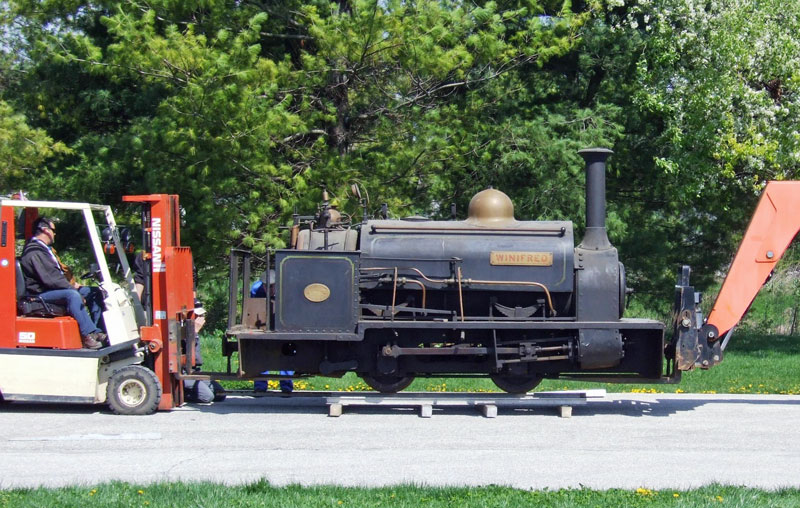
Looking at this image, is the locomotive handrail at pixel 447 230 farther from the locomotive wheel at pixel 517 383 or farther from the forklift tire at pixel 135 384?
the forklift tire at pixel 135 384

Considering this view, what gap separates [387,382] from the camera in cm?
1177

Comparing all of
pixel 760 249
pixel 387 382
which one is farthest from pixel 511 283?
pixel 760 249

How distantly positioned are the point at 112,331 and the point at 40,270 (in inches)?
38.5

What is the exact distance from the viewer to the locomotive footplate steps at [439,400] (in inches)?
422

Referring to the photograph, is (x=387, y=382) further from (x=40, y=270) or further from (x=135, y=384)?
(x=40, y=270)

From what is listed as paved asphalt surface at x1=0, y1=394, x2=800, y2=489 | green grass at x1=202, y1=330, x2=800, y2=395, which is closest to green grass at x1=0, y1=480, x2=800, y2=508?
paved asphalt surface at x1=0, y1=394, x2=800, y2=489

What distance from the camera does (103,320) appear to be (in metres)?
10.9

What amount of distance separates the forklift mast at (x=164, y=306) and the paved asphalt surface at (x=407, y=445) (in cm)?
49

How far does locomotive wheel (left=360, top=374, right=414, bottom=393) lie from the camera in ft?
38.3

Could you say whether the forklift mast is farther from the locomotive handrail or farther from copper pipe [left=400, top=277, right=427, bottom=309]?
copper pipe [left=400, top=277, right=427, bottom=309]

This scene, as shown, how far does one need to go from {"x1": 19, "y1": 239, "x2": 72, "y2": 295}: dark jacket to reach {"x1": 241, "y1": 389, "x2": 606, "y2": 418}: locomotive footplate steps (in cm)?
250

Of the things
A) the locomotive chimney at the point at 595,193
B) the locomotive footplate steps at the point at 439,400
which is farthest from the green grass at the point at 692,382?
the locomotive chimney at the point at 595,193

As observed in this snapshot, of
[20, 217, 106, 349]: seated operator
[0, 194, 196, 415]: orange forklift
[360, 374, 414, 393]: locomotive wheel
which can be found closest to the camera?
[0, 194, 196, 415]: orange forklift

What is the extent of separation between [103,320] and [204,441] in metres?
2.38
